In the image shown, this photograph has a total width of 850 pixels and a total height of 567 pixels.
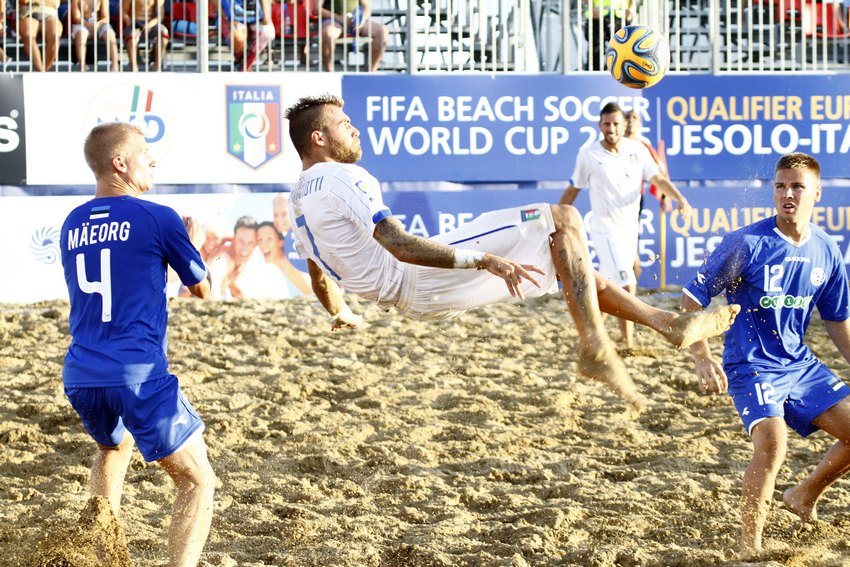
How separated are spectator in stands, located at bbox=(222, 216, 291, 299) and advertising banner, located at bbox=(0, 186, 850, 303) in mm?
59

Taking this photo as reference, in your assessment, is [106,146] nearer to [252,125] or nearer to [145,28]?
[252,125]

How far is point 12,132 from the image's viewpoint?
1077 centimetres

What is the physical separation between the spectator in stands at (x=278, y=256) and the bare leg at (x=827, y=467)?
6466 mm

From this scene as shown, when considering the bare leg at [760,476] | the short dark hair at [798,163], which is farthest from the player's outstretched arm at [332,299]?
the short dark hair at [798,163]

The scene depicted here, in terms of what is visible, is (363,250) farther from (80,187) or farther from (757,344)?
(80,187)

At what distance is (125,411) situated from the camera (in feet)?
13.6

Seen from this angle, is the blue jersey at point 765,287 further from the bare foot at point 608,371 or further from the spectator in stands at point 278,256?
the spectator in stands at point 278,256

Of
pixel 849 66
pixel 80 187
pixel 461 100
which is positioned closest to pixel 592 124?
pixel 461 100

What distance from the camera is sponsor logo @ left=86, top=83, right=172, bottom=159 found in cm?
1091

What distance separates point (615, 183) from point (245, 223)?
3.59 m

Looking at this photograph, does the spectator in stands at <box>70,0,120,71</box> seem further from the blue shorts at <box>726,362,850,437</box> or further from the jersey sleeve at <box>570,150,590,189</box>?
the blue shorts at <box>726,362,850,437</box>

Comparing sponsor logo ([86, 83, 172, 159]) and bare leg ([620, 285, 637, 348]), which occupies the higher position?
sponsor logo ([86, 83, 172, 159])

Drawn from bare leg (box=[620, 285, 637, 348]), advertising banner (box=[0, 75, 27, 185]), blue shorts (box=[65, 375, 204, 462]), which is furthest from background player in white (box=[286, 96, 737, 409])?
advertising banner (box=[0, 75, 27, 185])

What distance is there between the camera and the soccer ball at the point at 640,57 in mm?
7691
